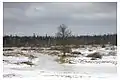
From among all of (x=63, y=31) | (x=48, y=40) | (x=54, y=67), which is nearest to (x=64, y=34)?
(x=63, y=31)

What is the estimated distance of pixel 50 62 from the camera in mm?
3934

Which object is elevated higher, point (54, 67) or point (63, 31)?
point (63, 31)

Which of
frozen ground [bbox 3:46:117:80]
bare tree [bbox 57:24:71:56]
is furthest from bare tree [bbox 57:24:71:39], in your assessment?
frozen ground [bbox 3:46:117:80]

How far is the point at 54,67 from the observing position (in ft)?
12.9

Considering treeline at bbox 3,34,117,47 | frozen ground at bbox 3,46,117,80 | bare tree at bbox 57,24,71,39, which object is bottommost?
frozen ground at bbox 3,46,117,80

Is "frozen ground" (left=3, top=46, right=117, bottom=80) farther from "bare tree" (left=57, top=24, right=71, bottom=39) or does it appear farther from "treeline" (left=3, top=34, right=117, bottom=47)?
"bare tree" (left=57, top=24, right=71, bottom=39)

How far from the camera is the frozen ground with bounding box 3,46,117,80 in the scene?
3.92m

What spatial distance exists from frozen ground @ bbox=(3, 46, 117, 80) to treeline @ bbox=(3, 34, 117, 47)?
75 mm

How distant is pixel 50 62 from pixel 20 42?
426 mm

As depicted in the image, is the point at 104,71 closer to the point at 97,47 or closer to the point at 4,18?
the point at 97,47

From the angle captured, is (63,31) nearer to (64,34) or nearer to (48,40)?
(64,34)

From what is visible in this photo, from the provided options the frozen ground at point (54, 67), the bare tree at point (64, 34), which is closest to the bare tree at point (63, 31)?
the bare tree at point (64, 34)

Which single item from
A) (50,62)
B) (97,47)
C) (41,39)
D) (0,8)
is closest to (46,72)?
(50,62)

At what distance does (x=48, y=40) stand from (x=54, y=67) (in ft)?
1.06
